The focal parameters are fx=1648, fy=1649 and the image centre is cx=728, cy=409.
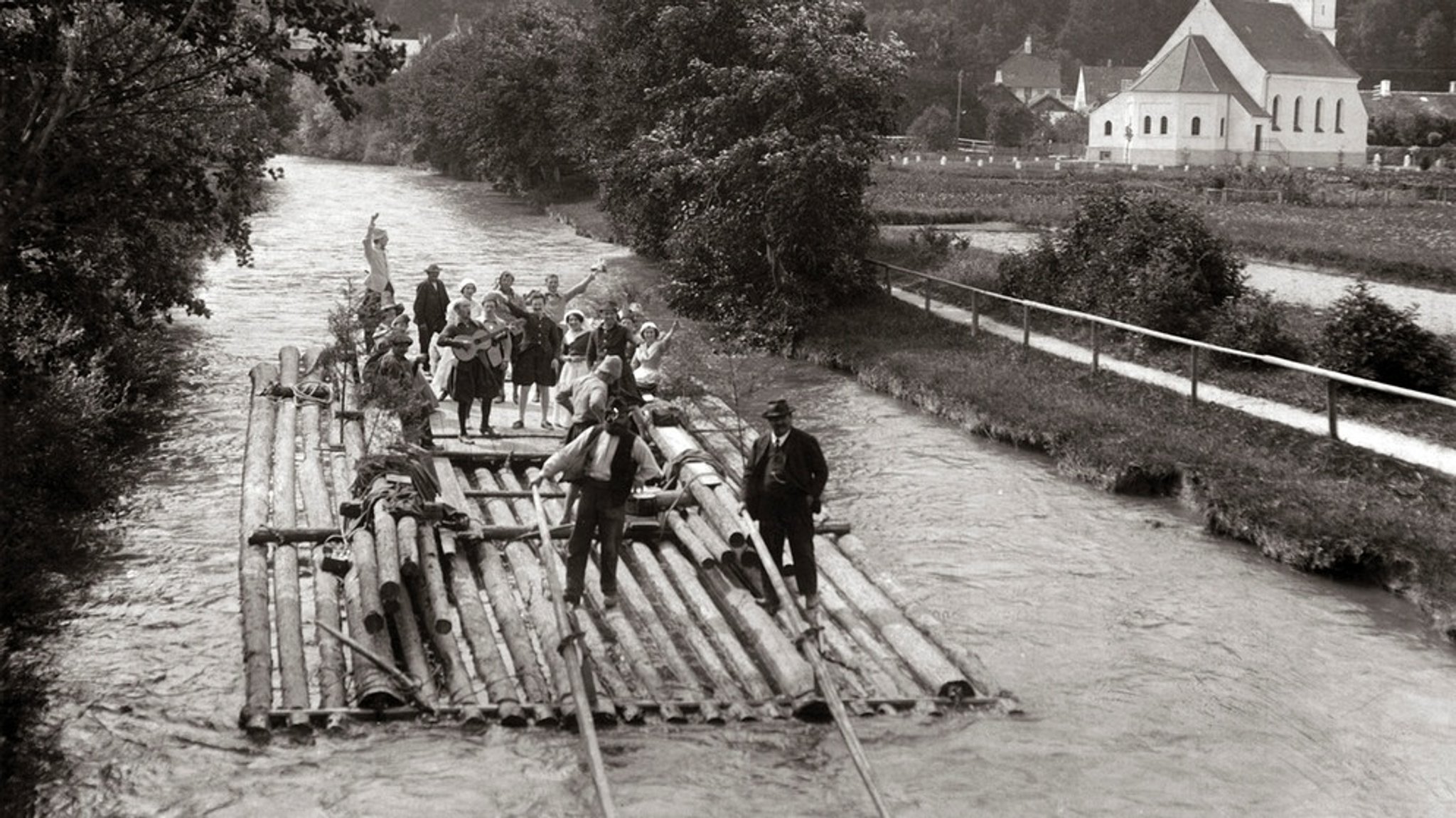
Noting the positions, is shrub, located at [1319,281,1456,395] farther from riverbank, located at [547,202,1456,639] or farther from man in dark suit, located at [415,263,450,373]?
man in dark suit, located at [415,263,450,373]

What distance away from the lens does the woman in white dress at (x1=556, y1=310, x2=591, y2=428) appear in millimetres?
19172

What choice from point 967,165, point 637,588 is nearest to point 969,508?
point 637,588

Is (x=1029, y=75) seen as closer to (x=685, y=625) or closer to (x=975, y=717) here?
(x=685, y=625)

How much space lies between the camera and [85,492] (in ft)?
56.5

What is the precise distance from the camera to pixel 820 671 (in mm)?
11766

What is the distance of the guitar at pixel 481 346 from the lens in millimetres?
18984

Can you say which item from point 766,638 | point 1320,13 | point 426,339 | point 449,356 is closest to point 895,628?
point 766,638

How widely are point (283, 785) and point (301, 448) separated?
31.7ft

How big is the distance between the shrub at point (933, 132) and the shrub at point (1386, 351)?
7707cm

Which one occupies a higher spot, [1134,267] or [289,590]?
[1134,267]

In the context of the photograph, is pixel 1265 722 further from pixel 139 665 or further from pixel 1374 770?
pixel 139 665

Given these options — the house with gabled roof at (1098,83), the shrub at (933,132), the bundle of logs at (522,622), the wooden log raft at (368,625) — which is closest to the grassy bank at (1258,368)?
the bundle of logs at (522,622)

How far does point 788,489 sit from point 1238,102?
295 ft

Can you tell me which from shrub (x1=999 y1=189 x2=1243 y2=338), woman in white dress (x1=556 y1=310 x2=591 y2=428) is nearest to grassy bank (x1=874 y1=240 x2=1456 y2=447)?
shrub (x1=999 y1=189 x2=1243 y2=338)
